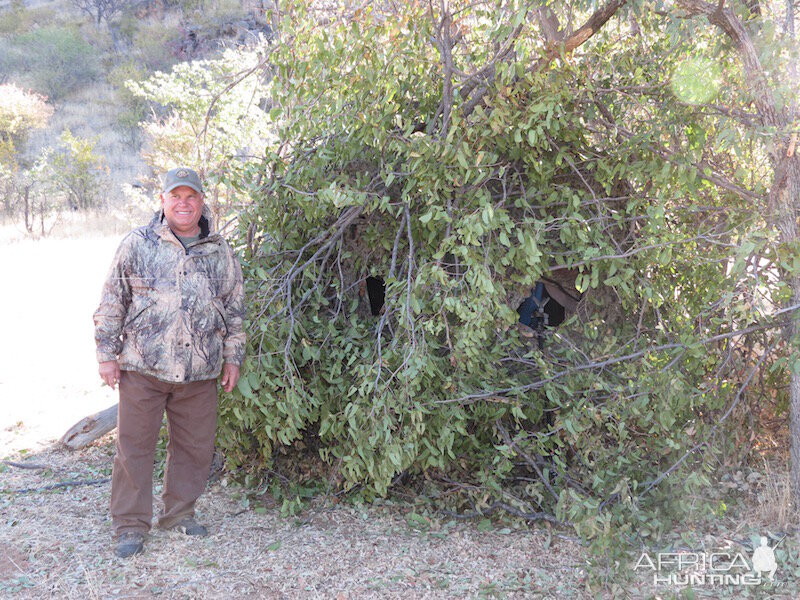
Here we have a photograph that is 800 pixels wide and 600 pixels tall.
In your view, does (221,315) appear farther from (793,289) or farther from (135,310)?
(793,289)

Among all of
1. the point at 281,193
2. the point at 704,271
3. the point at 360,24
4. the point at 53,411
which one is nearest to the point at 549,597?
the point at 704,271

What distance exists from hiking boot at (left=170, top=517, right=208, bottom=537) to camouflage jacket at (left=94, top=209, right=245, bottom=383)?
82 centimetres

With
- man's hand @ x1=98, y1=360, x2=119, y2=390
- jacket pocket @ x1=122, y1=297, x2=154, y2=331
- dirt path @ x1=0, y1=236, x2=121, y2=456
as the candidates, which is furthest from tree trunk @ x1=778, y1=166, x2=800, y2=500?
dirt path @ x1=0, y1=236, x2=121, y2=456

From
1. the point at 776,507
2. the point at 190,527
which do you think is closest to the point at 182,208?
the point at 190,527

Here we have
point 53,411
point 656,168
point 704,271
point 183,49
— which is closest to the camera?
point 656,168

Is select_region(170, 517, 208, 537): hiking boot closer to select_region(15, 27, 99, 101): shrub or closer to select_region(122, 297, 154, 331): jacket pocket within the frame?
select_region(122, 297, 154, 331): jacket pocket

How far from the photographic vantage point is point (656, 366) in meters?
3.92

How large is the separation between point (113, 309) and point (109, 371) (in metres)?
0.30

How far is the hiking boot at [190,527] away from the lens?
12.6 feet

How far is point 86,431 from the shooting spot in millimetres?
5309

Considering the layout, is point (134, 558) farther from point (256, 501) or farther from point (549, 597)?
point (549, 597)

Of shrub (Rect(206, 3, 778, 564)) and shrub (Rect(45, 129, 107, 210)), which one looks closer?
shrub (Rect(206, 3, 778, 564))

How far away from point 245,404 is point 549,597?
1785mm

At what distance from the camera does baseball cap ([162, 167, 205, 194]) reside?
11.7 ft
